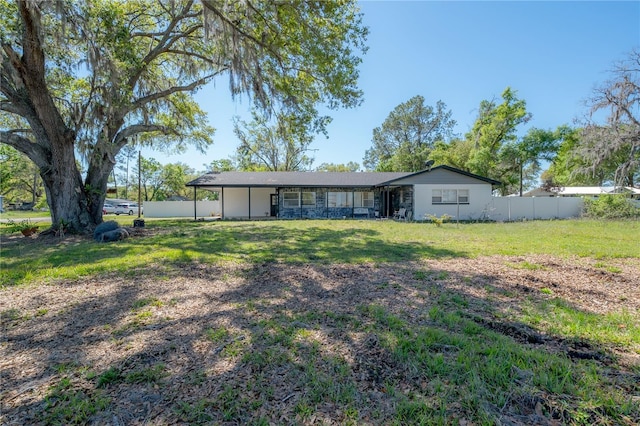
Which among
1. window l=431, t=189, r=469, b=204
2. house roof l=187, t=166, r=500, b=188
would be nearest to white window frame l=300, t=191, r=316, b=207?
house roof l=187, t=166, r=500, b=188

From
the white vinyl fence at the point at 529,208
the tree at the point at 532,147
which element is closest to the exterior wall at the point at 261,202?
the white vinyl fence at the point at 529,208

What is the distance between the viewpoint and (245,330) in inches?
125

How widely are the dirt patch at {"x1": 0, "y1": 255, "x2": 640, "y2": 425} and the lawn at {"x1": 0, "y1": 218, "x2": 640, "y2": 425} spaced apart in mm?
17

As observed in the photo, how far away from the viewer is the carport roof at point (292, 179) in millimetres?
20000

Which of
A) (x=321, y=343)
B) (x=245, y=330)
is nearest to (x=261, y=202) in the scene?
(x=245, y=330)

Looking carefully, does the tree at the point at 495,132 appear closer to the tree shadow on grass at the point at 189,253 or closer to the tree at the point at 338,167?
the tree shadow on grass at the point at 189,253

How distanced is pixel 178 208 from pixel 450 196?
75.6 ft

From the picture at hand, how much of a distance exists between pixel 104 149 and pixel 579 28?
16.7 m

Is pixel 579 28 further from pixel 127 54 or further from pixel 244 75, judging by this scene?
pixel 127 54

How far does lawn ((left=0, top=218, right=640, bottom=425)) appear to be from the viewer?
6.75 ft

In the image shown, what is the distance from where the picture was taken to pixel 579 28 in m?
9.43

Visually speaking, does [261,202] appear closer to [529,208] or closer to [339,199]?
[339,199]

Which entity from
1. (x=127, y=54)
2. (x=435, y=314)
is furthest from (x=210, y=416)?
(x=127, y=54)

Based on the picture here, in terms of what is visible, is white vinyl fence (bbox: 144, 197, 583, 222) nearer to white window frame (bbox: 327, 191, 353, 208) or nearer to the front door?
white window frame (bbox: 327, 191, 353, 208)
